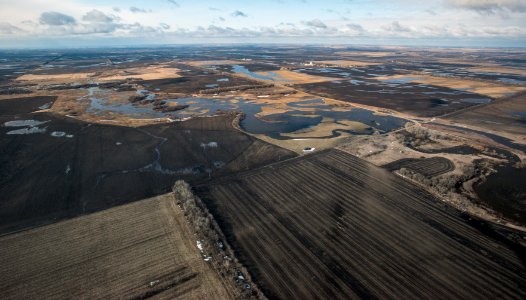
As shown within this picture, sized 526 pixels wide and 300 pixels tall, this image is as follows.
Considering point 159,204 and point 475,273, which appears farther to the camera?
point 159,204

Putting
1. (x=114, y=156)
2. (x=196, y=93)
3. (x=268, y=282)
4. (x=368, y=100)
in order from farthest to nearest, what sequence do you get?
(x=196, y=93) < (x=368, y=100) < (x=114, y=156) < (x=268, y=282)

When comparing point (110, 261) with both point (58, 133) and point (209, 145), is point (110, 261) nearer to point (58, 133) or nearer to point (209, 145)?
point (209, 145)

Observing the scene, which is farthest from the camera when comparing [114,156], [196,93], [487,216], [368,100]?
[196,93]

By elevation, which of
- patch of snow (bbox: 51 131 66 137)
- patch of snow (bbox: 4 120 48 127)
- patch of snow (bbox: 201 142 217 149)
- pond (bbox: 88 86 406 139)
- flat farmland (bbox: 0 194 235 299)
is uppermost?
pond (bbox: 88 86 406 139)

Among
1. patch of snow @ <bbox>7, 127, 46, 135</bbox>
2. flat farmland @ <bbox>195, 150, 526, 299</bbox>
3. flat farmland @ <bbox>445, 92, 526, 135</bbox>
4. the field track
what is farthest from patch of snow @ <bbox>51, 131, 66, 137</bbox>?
flat farmland @ <bbox>445, 92, 526, 135</bbox>

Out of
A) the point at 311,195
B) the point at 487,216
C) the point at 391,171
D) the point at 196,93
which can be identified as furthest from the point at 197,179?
the point at 196,93

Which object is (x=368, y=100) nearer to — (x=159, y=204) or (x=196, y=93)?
(x=196, y=93)

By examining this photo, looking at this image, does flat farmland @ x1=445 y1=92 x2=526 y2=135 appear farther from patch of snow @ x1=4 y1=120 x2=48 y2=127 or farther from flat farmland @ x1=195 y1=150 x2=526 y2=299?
patch of snow @ x1=4 y1=120 x2=48 y2=127
